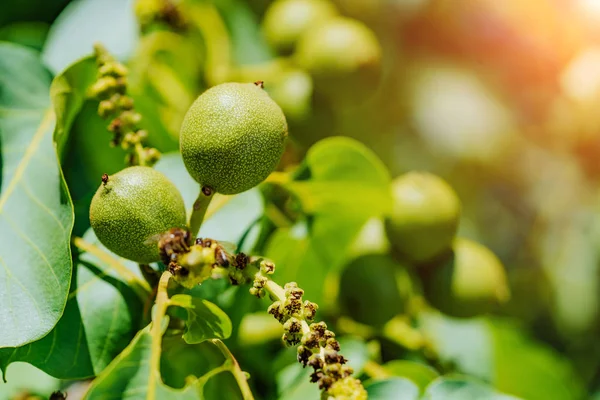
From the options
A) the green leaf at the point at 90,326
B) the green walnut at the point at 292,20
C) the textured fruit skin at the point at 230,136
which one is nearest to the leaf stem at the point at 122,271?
the green leaf at the point at 90,326

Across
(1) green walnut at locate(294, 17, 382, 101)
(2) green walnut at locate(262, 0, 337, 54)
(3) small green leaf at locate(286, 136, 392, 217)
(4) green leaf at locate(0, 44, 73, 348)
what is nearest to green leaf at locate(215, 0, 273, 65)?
(2) green walnut at locate(262, 0, 337, 54)

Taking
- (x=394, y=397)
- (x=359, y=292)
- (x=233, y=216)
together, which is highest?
(x=233, y=216)

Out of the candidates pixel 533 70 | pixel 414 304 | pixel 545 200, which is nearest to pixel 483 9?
pixel 533 70

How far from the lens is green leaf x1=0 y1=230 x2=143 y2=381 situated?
1.31 m

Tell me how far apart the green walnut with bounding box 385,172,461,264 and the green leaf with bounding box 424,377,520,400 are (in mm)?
500

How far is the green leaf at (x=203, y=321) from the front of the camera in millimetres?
1214

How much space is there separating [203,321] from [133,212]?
0.78 ft

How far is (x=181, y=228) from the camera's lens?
4.01ft

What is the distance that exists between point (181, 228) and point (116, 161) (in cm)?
51

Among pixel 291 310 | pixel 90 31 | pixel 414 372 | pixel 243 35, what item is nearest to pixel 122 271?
pixel 291 310

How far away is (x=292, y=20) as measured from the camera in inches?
85.2

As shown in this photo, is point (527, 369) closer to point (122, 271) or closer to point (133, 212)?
point (122, 271)

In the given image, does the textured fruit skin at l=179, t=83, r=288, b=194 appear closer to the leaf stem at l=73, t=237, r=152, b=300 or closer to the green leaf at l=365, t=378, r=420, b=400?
the leaf stem at l=73, t=237, r=152, b=300

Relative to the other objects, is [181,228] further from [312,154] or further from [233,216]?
[312,154]
